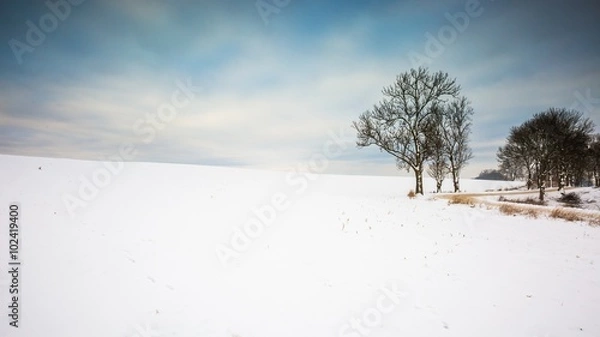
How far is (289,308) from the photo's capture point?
559 cm

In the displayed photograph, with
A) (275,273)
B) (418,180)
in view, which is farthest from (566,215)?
(275,273)

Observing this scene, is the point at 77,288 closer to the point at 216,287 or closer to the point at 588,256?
the point at 216,287

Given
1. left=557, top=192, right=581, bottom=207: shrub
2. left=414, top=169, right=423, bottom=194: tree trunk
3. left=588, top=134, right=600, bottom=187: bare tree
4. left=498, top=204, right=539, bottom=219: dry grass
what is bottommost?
left=557, top=192, right=581, bottom=207: shrub

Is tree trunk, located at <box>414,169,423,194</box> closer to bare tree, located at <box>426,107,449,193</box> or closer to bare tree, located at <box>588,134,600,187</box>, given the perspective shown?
bare tree, located at <box>426,107,449,193</box>

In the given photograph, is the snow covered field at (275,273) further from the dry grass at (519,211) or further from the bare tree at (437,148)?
the bare tree at (437,148)

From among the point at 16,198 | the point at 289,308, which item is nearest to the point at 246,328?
the point at 289,308

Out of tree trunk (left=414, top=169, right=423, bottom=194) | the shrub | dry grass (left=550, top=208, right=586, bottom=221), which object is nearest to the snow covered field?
dry grass (left=550, top=208, right=586, bottom=221)

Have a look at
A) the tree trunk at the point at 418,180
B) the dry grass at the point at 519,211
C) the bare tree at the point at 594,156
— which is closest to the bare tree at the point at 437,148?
the tree trunk at the point at 418,180

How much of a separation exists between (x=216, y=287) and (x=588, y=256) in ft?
40.6

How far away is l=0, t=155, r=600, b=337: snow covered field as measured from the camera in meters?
5.11

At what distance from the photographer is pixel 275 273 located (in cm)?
697

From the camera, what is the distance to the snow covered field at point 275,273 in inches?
201

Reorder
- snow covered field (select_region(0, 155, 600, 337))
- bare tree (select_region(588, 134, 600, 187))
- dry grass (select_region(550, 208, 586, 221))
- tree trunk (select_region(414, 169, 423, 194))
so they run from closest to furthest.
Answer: snow covered field (select_region(0, 155, 600, 337)), dry grass (select_region(550, 208, 586, 221)), tree trunk (select_region(414, 169, 423, 194)), bare tree (select_region(588, 134, 600, 187))

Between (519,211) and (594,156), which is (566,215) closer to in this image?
(519,211)
